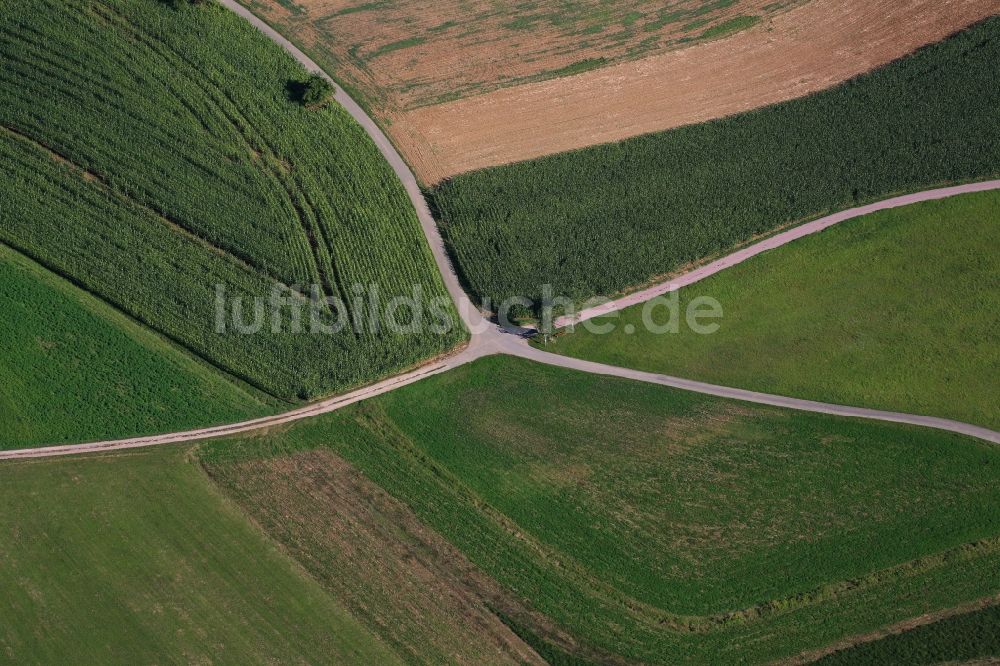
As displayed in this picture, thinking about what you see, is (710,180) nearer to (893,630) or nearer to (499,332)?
(499,332)

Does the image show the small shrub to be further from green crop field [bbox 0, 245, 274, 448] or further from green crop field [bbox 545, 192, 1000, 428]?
green crop field [bbox 545, 192, 1000, 428]

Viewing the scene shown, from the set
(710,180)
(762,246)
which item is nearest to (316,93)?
(710,180)

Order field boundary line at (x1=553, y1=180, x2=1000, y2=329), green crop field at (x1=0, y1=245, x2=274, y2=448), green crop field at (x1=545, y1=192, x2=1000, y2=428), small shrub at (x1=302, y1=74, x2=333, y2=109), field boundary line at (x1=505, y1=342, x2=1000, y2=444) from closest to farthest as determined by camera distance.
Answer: green crop field at (x1=0, y1=245, x2=274, y2=448) → field boundary line at (x1=505, y1=342, x2=1000, y2=444) → green crop field at (x1=545, y1=192, x2=1000, y2=428) → field boundary line at (x1=553, y1=180, x2=1000, y2=329) → small shrub at (x1=302, y1=74, x2=333, y2=109)

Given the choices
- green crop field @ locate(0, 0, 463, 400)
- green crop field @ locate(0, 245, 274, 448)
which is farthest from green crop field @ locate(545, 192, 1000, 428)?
green crop field @ locate(0, 245, 274, 448)

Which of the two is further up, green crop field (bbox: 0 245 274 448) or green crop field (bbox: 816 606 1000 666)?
green crop field (bbox: 0 245 274 448)

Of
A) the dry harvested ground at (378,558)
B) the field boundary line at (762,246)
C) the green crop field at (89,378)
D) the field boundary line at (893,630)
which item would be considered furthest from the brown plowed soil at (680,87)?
the field boundary line at (893,630)

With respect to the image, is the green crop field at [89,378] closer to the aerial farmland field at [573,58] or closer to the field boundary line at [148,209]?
the field boundary line at [148,209]

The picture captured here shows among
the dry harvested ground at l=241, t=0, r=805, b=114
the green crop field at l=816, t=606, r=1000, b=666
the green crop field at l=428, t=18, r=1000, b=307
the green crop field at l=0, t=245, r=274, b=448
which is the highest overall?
the dry harvested ground at l=241, t=0, r=805, b=114

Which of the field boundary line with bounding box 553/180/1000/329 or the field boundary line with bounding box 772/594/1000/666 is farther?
the field boundary line with bounding box 553/180/1000/329
